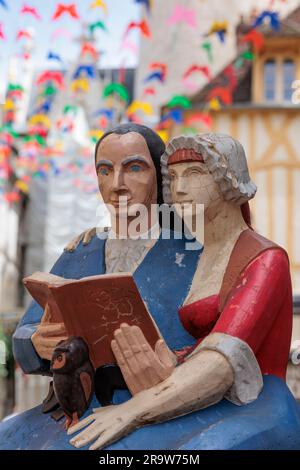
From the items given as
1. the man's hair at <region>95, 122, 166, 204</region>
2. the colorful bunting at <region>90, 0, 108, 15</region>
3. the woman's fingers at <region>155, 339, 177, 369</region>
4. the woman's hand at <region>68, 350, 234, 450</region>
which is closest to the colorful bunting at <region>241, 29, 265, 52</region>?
the colorful bunting at <region>90, 0, 108, 15</region>

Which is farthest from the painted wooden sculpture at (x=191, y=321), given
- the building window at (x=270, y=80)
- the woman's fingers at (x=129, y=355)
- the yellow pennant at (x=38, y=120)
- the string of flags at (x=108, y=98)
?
the yellow pennant at (x=38, y=120)

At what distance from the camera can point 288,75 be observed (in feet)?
39.4

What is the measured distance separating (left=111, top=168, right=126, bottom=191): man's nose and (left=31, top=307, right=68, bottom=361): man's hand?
0.48 meters

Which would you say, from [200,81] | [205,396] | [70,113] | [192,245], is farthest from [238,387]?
[70,113]

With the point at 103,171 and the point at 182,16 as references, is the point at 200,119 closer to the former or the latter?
the point at 182,16

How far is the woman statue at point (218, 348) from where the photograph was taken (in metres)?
1.96

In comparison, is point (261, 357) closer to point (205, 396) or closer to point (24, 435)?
point (205, 396)

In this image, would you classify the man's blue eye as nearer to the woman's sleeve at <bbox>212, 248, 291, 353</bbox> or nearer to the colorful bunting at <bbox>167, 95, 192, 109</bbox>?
the woman's sleeve at <bbox>212, 248, 291, 353</bbox>

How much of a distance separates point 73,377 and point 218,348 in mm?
450

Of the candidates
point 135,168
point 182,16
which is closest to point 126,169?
point 135,168

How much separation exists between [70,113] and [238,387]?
14.5 meters

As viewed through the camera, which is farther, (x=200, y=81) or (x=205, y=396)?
(x=200, y=81)

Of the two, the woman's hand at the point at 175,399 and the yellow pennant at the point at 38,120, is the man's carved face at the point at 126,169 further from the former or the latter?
the yellow pennant at the point at 38,120

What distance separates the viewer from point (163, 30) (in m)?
14.2
